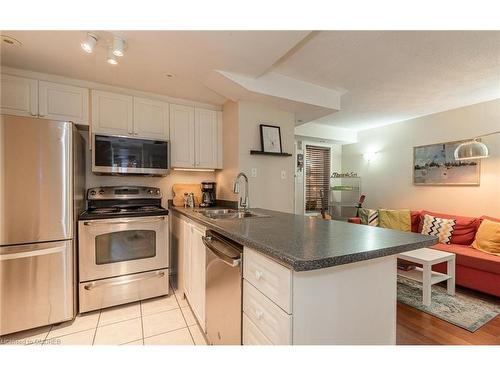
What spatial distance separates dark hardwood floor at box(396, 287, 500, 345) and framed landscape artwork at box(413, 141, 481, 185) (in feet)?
6.38

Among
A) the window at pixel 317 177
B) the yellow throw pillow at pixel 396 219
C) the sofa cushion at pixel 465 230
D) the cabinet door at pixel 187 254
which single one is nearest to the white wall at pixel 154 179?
the cabinet door at pixel 187 254

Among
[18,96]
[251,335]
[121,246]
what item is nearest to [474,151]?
[251,335]

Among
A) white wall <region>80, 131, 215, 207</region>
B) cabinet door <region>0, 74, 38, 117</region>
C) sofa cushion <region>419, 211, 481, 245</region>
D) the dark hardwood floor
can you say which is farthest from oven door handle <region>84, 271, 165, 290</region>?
sofa cushion <region>419, 211, 481, 245</region>

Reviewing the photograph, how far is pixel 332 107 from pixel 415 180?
2168 millimetres

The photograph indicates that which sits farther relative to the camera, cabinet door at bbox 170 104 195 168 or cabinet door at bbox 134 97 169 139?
cabinet door at bbox 170 104 195 168

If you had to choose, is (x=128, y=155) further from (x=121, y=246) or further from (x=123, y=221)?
(x=121, y=246)

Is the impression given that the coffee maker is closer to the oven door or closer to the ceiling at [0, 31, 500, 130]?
the oven door

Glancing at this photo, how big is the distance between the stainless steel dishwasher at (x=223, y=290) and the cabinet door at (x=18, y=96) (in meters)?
2.12

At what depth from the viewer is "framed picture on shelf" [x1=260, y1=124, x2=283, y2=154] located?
8.95 ft

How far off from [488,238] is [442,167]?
49.5 inches

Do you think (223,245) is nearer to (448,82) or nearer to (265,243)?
(265,243)

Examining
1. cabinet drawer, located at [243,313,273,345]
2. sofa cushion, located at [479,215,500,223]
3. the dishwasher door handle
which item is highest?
the dishwasher door handle

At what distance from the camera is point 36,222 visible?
178 cm

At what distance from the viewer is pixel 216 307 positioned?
1.42 meters
